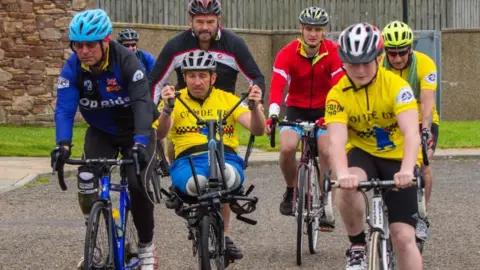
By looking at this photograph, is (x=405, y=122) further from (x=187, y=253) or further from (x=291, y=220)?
(x=291, y=220)

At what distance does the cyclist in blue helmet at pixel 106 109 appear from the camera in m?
7.36

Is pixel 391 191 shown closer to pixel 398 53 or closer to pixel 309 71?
pixel 398 53

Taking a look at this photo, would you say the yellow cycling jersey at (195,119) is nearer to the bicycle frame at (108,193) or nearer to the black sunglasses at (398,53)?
the bicycle frame at (108,193)

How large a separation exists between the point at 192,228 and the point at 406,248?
151cm

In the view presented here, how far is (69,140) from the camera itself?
7449 mm

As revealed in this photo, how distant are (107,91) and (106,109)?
0.18m

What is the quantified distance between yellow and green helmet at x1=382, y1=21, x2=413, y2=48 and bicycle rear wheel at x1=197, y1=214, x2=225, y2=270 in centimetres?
198

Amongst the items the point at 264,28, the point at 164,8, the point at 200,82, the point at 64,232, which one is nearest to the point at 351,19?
the point at 264,28

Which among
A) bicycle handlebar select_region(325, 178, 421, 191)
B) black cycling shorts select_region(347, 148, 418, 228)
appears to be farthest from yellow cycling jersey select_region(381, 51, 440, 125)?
bicycle handlebar select_region(325, 178, 421, 191)

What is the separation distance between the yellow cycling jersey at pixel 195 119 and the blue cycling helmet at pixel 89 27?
39.8 inches

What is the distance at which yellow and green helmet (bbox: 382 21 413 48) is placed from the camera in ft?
27.4

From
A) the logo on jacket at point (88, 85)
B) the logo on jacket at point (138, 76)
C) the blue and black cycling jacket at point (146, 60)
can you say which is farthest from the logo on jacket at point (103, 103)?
the blue and black cycling jacket at point (146, 60)

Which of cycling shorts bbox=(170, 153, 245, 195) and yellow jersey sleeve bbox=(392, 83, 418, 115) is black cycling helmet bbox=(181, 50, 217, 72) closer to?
cycling shorts bbox=(170, 153, 245, 195)

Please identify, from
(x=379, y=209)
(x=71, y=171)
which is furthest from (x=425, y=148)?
(x=71, y=171)
